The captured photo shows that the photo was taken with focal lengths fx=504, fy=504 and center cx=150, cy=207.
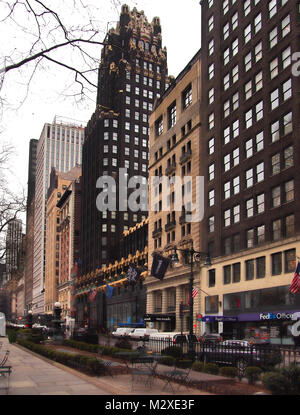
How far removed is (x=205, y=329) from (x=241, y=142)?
22549mm

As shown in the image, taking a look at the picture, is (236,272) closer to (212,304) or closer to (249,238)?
(249,238)

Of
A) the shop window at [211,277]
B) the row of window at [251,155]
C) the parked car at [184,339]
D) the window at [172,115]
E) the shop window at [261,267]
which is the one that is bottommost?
the parked car at [184,339]

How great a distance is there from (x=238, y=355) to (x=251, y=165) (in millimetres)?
35472

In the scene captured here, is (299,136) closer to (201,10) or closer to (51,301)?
(201,10)

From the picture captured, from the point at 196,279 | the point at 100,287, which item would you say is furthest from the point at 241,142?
the point at 100,287

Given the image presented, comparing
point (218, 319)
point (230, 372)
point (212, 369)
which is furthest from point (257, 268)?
point (230, 372)

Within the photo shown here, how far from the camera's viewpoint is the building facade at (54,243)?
181000 millimetres

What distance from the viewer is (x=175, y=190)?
72.4 metres

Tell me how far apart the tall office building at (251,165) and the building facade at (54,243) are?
389 ft

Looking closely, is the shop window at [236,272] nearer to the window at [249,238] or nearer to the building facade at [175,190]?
the window at [249,238]

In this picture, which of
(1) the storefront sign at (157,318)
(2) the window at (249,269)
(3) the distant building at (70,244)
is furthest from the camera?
(3) the distant building at (70,244)

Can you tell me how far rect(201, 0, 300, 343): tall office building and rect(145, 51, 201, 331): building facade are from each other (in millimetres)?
3353

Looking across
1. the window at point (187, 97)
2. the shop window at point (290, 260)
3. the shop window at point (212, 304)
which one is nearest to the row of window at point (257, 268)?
the shop window at point (290, 260)

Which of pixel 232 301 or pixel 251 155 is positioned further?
pixel 232 301
